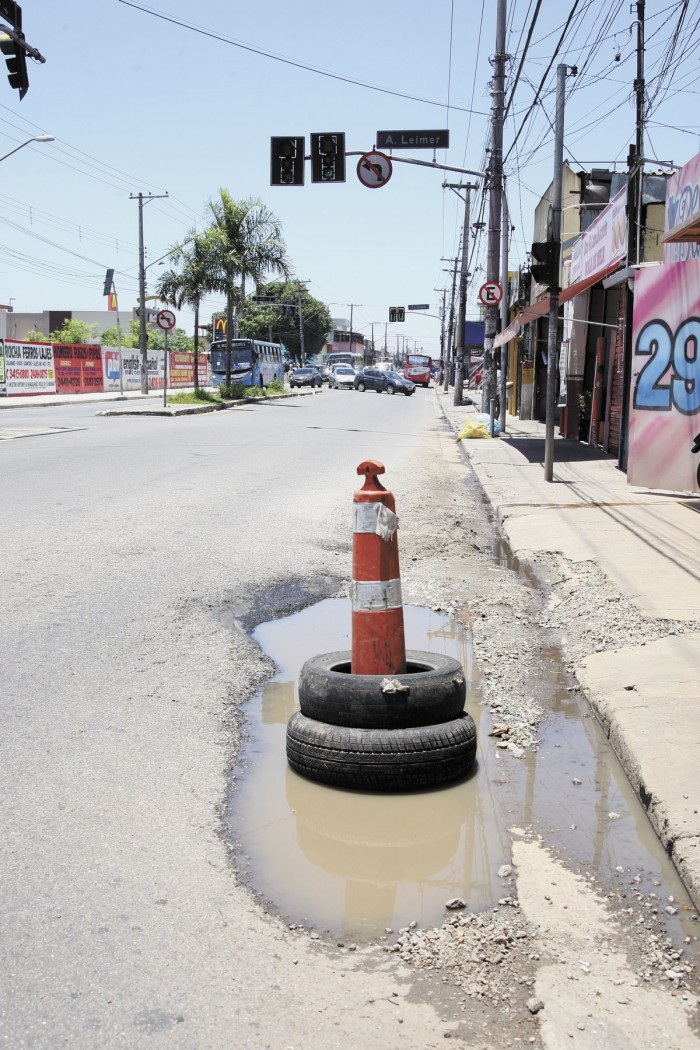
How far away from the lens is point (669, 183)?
11266mm

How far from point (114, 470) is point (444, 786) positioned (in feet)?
34.3

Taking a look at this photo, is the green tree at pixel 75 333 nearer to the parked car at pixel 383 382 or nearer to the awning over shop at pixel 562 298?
the parked car at pixel 383 382

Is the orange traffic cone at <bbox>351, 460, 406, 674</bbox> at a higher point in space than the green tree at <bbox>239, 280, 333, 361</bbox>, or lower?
lower

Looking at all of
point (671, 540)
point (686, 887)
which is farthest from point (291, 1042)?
point (671, 540)

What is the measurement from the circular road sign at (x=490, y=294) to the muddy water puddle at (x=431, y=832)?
65.7 feet

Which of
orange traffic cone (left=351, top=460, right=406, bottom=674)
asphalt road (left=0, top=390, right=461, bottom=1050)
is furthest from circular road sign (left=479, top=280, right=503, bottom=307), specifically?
orange traffic cone (left=351, top=460, right=406, bottom=674)

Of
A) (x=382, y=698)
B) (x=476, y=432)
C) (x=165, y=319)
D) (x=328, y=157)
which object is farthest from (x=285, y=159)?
(x=382, y=698)

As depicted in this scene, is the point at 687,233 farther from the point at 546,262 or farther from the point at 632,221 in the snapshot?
the point at 632,221

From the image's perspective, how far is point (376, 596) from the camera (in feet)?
14.0

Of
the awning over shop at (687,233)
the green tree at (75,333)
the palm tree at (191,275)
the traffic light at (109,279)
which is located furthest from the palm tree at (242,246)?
the green tree at (75,333)

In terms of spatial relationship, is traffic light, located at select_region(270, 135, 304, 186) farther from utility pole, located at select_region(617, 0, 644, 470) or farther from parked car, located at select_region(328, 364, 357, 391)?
parked car, located at select_region(328, 364, 357, 391)

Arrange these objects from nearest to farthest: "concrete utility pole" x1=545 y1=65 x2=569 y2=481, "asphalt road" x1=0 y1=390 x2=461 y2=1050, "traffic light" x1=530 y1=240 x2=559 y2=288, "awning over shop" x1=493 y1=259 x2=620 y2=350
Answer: "asphalt road" x1=0 y1=390 x2=461 y2=1050, "traffic light" x1=530 y1=240 x2=559 y2=288, "concrete utility pole" x1=545 y1=65 x2=569 y2=481, "awning over shop" x1=493 y1=259 x2=620 y2=350

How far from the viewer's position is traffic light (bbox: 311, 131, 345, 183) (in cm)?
2072

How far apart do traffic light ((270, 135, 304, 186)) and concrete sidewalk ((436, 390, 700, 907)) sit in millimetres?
8043
